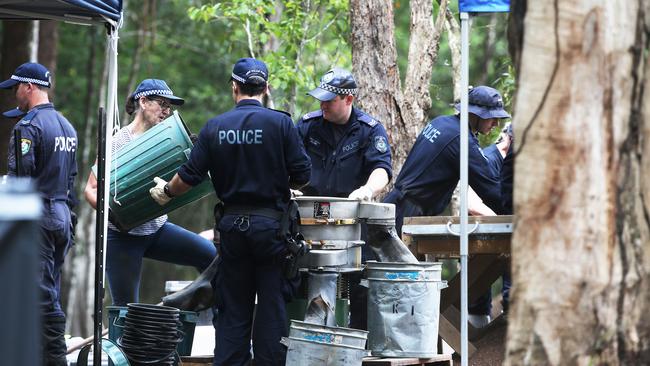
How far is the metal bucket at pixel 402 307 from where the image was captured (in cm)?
690

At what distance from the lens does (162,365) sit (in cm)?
720

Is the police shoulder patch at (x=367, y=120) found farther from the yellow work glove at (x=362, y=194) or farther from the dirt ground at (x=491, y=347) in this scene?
the dirt ground at (x=491, y=347)

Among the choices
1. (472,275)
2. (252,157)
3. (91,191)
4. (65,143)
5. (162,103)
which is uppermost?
(162,103)

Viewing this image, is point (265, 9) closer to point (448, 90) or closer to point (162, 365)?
point (162, 365)

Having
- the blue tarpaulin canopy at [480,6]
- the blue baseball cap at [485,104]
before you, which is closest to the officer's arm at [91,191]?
the blue baseball cap at [485,104]

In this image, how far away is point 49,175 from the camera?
740 centimetres

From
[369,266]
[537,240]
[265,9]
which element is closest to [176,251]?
[369,266]

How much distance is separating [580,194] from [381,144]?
3.44 meters

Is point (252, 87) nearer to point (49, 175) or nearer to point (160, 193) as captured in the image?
point (160, 193)

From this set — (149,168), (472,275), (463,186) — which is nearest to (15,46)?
(149,168)

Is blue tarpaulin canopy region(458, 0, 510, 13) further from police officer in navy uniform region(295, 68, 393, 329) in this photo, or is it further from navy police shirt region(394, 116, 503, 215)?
navy police shirt region(394, 116, 503, 215)

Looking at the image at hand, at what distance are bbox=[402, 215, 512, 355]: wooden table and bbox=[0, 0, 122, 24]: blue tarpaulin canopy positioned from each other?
235 centimetres

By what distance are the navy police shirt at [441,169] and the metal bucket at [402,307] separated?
1.07 m

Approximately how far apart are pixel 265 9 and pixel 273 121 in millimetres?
7527
